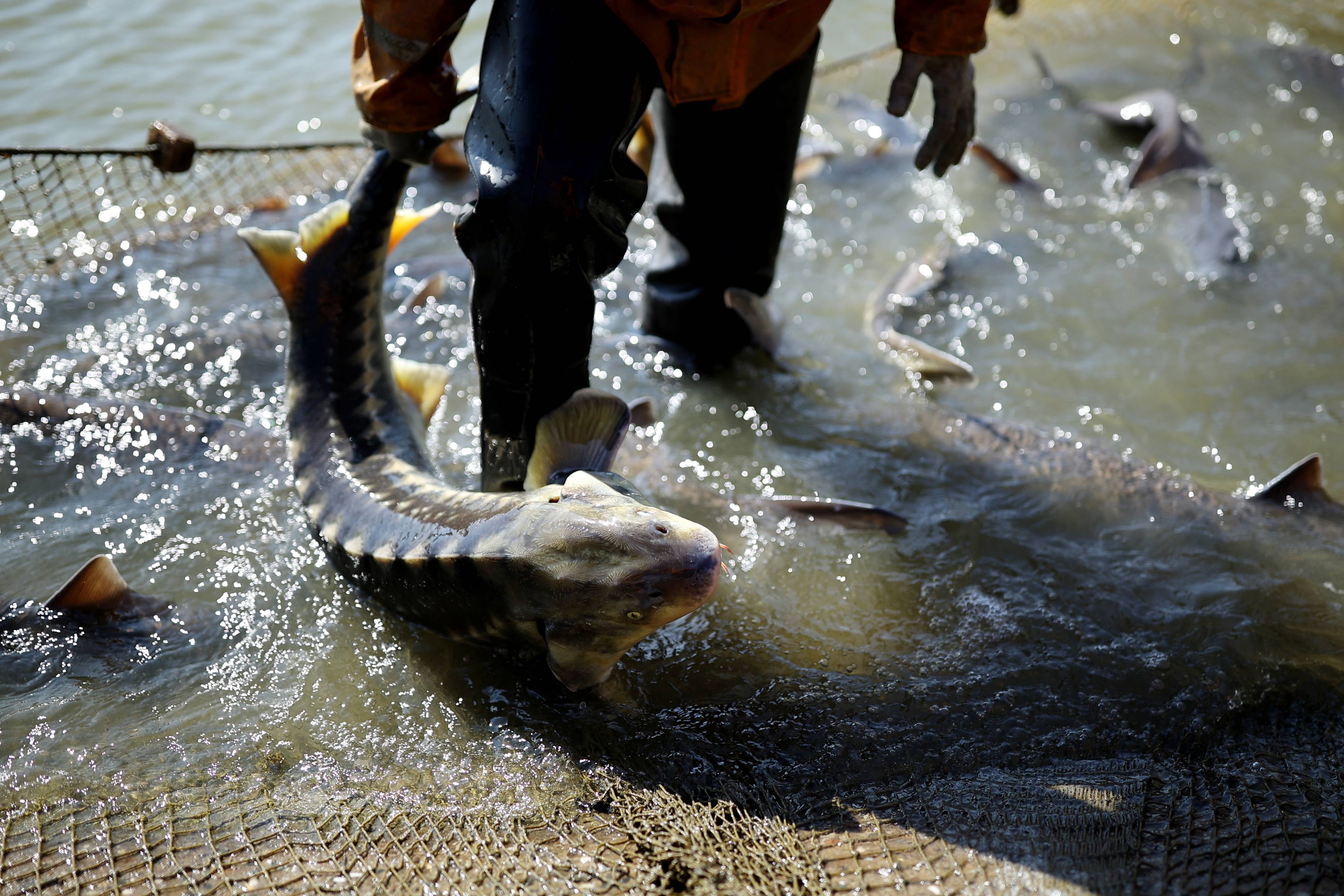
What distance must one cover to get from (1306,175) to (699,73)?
3840 mm

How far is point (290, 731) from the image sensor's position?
7.12ft

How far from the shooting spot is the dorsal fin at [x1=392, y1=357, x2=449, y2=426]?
286 cm

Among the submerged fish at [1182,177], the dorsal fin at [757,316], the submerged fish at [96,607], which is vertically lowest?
the submerged fish at [1182,177]

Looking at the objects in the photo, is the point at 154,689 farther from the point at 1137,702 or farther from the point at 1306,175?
the point at 1306,175

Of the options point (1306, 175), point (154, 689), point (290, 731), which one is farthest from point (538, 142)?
point (1306, 175)

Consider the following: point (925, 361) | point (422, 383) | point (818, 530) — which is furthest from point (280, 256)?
point (925, 361)

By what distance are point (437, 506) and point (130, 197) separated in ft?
10.3

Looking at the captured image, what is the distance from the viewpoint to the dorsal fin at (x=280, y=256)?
8.75 feet

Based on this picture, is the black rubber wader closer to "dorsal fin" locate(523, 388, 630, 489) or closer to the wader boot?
"dorsal fin" locate(523, 388, 630, 489)

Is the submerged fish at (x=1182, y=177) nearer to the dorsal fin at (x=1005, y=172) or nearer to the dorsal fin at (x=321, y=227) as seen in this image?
the dorsal fin at (x=1005, y=172)

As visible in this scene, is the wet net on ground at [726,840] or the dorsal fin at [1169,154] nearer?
the wet net on ground at [726,840]

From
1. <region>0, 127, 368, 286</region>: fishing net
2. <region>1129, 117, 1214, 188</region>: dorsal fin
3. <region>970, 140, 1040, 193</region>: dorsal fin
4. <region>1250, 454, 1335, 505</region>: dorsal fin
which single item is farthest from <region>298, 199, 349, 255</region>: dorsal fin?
<region>1129, 117, 1214, 188</region>: dorsal fin

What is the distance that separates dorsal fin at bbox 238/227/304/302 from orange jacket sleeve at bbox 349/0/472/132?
0.49 meters

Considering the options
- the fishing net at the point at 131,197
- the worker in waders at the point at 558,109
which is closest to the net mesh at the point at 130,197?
the fishing net at the point at 131,197
